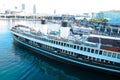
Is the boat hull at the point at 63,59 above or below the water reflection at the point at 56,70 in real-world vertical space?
above

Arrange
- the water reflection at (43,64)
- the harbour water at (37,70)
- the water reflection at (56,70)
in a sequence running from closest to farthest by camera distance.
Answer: the harbour water at (37,70), the water reflection at (56,70), the water reflection at (43,64)

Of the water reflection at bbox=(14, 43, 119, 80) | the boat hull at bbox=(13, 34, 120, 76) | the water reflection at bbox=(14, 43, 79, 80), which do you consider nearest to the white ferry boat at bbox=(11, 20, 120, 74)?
the boat hull at bbox=(13, 34, 120, 76)

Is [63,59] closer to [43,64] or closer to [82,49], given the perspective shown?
[43,64]

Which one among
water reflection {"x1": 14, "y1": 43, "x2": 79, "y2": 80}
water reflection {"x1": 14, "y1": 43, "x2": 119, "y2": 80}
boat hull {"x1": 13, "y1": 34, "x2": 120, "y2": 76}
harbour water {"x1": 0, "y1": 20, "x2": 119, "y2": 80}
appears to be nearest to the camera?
harbour water {"x1": 0, "y1": 20, "x2": 119, "y2": 80}

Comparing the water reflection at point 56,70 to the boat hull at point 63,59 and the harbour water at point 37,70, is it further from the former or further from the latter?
the boat hull at point 63,59

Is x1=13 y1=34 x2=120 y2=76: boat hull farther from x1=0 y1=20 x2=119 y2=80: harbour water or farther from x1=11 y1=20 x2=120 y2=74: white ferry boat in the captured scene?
x1=0 y1=20 x2=119 y2=80: harbour water

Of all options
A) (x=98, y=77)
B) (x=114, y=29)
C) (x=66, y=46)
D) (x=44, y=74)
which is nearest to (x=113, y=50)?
(x=98, y=77)

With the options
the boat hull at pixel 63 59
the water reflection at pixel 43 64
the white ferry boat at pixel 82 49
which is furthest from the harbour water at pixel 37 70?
the white ferry boat at pixel 82 49

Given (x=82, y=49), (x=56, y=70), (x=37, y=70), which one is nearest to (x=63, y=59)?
(x=56, y=70)

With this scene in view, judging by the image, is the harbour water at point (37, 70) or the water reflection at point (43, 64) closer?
the harbour water at point (37, 70)
